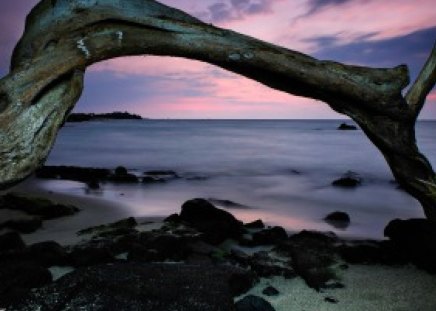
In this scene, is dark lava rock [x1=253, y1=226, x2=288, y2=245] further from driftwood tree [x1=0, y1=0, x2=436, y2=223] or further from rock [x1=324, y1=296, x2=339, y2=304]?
driftwood tree [x1=0, y1=0, x2=436, y2=223]

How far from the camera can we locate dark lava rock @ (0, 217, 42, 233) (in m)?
6.39

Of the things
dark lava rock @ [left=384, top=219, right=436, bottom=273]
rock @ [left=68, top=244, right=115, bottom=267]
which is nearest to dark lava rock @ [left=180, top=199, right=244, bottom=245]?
rock @ [left=68, top=244, right=115, bottom=267]

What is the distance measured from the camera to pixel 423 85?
12.1 ft

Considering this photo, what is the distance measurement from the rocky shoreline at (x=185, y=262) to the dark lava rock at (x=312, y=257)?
0.01 meters

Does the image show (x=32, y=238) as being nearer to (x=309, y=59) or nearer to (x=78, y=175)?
(x=309, y=59)

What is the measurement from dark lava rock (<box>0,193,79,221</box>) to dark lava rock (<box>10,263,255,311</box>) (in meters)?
4.31

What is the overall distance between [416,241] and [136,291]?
3059mm

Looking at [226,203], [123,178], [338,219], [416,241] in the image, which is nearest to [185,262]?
[416,241]

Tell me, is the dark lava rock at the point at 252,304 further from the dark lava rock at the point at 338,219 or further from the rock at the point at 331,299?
the dark lava rock at the point at 338,219

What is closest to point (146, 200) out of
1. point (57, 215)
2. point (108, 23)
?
point (57, 215)

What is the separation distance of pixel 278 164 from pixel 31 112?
19.0m

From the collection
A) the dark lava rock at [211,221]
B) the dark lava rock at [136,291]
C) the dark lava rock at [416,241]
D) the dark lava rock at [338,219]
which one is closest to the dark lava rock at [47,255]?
the dark lava rock at [136,291]

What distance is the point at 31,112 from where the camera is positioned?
2.60 meters

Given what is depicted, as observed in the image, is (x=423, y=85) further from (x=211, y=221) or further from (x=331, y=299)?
(x=211, y=221)
